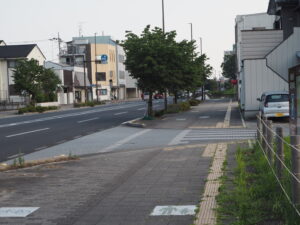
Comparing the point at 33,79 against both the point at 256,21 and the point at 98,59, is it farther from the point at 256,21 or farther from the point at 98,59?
the point at 98,59

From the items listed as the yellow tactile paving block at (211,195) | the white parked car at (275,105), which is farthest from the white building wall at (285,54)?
the white parked car at (275,105)

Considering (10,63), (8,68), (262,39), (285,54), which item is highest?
(10,63)

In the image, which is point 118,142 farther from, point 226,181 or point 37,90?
point 37,90

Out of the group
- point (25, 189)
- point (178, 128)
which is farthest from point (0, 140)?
point (25, 189)

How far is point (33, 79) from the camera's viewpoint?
59.3m

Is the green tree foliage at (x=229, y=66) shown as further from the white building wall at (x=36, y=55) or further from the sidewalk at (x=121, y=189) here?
the sidewalk at (x=121, y=189)

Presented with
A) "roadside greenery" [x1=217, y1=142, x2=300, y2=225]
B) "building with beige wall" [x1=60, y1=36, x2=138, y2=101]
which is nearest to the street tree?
"roadside greenery" [x1=217, y1=142, x2=300, y2=225]

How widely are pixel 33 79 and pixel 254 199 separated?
2152 inches

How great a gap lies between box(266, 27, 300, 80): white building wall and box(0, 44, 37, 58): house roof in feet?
226

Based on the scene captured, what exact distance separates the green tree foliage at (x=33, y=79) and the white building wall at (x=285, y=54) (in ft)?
175

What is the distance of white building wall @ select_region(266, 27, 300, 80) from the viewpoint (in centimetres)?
708

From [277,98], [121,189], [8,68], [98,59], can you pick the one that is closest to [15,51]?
[8,68]

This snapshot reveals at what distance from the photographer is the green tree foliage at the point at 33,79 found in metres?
58.4

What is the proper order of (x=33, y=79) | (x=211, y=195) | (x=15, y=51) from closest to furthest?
(x=211, y=195) < (x=33, y=79) < (x=15, y=51)
